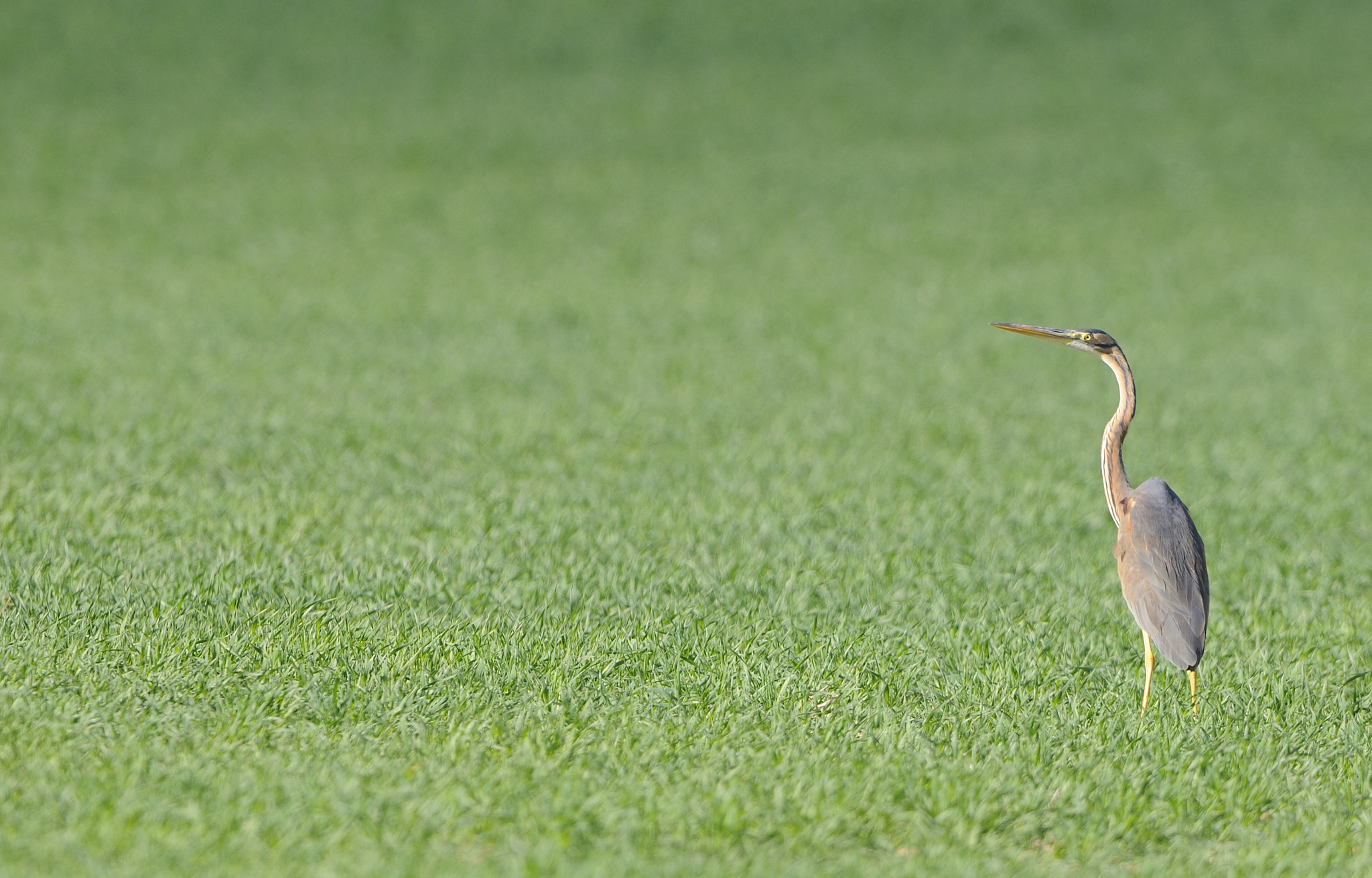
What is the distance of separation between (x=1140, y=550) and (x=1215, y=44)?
1210 inches

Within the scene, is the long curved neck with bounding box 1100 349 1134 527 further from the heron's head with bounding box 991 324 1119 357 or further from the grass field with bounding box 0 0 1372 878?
the grass field with bounding box 0 0 1372 878

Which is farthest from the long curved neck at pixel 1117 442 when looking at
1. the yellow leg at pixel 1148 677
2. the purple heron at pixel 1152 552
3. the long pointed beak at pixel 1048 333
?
the yellow leg at pixel 1148 677

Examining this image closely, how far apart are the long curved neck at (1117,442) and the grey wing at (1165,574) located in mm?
73

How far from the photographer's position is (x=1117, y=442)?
5422mm

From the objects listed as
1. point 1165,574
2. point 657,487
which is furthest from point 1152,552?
point 657,487

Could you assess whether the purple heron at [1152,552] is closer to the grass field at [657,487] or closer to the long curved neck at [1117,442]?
the long curved neck at [1117,442]

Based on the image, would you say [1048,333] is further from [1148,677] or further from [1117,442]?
[1148,677]

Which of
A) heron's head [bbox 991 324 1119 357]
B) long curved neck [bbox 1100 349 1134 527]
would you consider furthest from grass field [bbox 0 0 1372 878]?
heron's head [bbox 991 324 1119 357]

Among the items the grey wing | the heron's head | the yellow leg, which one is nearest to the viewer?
the grey wing

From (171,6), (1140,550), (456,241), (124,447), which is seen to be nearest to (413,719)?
(1140,550)

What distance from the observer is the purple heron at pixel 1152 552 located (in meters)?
5.10

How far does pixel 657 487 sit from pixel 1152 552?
4.17 m

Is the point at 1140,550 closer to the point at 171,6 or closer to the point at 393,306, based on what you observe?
the point at 393,306

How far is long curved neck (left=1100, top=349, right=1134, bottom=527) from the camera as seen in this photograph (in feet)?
17.7
